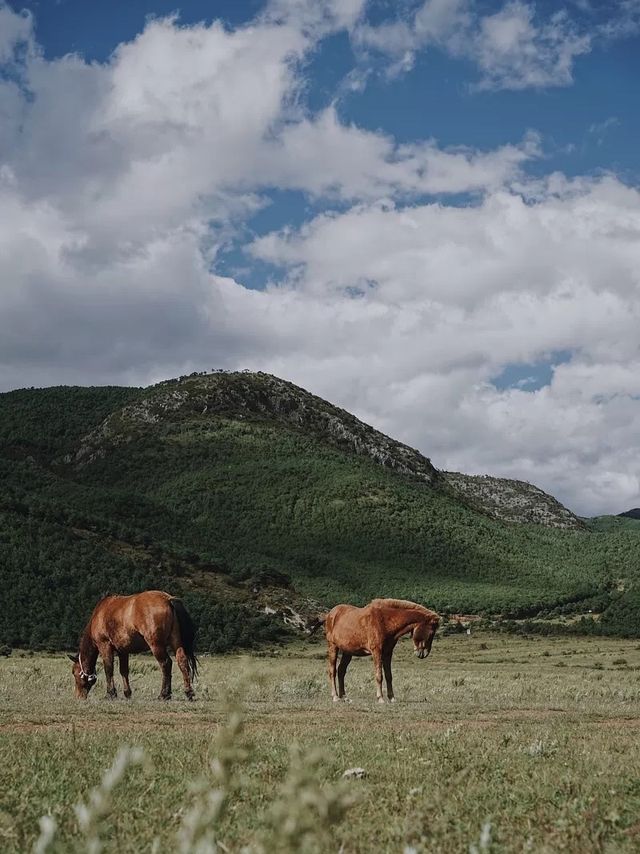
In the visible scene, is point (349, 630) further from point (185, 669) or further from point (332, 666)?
point (185, 669)

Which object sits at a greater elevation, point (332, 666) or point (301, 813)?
point (301, 813)

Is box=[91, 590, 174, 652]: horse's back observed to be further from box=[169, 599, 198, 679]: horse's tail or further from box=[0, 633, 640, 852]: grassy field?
box=[0, 633, 640, 852]: grassy field

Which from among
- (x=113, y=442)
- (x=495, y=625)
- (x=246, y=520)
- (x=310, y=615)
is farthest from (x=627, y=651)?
(x=113, y=442)

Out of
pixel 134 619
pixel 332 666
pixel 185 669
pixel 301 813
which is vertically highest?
pixel 134 619

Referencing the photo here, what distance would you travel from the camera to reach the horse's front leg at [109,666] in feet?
71.6

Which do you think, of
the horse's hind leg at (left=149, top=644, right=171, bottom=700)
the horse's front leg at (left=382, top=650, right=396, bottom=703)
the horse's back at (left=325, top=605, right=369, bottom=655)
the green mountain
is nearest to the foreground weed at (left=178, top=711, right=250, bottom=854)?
the horse's hind leg at (left=149, top=644, right=171, bottom=700)

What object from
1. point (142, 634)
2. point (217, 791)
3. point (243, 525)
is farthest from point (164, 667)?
point (243, 525)

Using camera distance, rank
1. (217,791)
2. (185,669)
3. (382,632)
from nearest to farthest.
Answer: (217,791)
(185,669)
(382,632)

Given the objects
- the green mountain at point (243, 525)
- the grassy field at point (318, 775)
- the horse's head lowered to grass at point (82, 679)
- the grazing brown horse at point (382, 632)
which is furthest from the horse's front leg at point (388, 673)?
the green mountain at point (243, 525)

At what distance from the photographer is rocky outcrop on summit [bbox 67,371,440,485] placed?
167250 mm

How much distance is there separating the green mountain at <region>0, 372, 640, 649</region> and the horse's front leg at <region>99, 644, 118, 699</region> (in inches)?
1181

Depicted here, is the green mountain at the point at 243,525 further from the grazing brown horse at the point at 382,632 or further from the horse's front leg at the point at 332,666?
the grazing brown horse at the point at 382,632

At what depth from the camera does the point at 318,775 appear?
7.16 metres

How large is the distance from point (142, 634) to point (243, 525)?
97668mm
